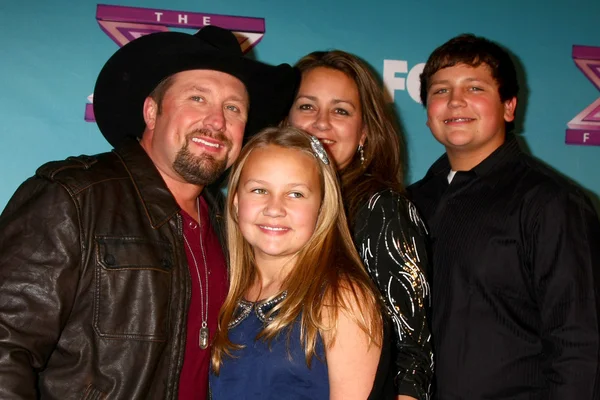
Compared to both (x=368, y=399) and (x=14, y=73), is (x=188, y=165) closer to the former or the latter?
(x=368, y=399)

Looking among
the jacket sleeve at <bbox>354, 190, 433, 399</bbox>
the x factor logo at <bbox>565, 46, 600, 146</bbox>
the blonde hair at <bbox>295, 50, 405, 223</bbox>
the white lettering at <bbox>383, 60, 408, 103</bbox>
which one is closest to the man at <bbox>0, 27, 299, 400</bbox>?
the blonde hair at <bbox>295, 50, 405, 223</bbox>

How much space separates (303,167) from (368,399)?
0.77 meters

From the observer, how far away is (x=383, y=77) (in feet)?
11.2

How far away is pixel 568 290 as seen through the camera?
84.9 inches

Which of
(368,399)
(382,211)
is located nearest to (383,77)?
(382,211)

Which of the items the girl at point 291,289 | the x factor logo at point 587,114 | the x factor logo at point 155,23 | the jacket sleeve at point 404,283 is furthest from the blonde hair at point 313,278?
the x factor logo at point 587,114

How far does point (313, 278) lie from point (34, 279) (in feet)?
2.76

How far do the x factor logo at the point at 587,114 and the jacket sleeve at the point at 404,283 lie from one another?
76.3 inches

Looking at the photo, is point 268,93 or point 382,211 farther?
point 268,93

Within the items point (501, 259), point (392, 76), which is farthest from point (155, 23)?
point (501, 259)

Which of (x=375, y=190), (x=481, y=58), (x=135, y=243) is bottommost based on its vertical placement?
(x=135, y=243)

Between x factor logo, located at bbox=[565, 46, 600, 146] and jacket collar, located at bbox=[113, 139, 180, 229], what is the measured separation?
2.52 meters

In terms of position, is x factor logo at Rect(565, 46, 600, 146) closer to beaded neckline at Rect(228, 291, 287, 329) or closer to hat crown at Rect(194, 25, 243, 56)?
hat crown at Rect(194, 25, 243, 56)

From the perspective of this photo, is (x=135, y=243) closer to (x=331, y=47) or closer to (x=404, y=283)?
(x=404, y=283)
